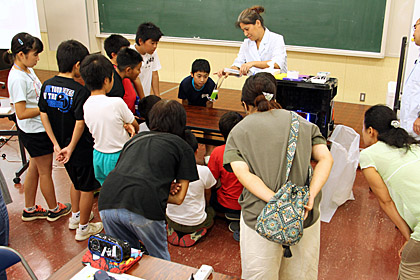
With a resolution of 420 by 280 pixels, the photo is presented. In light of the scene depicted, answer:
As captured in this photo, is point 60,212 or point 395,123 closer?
point 395,123

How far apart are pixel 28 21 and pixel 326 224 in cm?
548

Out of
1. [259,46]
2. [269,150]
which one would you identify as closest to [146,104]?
[259,46]

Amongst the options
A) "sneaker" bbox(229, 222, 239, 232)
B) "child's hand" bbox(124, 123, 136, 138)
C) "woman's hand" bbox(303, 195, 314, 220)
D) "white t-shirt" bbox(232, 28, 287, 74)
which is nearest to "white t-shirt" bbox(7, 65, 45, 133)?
"child's hand" bbox(124, 123, 136, 138)

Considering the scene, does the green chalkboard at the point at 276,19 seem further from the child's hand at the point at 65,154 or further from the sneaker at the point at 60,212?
the child's hand at the point at 65,154

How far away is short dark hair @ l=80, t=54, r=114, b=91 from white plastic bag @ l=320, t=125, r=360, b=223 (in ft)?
5.96

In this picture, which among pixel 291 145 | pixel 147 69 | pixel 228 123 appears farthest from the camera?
pixel 147 69

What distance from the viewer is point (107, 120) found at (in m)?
2.35

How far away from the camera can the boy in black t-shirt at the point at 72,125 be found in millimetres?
2514

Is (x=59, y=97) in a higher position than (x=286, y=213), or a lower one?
higher

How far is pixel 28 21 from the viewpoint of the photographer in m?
6.08

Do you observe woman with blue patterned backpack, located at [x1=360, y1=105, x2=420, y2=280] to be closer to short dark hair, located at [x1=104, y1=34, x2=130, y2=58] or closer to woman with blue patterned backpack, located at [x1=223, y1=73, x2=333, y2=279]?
woman with blue patterned backpack, located at [x1=223, y1=73, x2=333, y2=279]

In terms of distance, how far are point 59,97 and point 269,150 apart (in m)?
1.56

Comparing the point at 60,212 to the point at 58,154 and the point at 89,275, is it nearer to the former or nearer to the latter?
the point at 58,154

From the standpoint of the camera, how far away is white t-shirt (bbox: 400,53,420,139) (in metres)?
2.97
